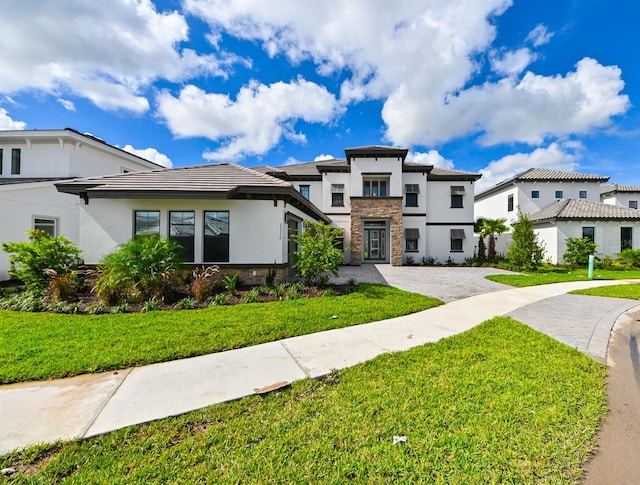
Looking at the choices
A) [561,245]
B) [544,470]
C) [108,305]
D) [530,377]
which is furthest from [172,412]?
[561,245]

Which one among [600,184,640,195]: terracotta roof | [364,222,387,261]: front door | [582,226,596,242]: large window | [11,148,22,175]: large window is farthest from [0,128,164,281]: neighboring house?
[600,184,640,195]: terracotta roof

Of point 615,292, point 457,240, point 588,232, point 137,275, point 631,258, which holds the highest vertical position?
point 588,232

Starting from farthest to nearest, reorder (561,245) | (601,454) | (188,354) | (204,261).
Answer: (561,245), (204,261), (188,354), (601,454)

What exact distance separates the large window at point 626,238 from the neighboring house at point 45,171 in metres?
35.0

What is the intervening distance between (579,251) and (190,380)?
2352cm

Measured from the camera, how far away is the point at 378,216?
61.4 ft

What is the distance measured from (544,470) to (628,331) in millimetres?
5781

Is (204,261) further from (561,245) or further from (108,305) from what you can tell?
(561,245)

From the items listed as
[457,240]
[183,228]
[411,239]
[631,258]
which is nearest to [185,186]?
[183,228]

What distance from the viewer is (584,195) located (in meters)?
24.2

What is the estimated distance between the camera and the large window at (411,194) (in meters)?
20.4

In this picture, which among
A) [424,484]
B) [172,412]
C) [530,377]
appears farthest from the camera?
[530,377]

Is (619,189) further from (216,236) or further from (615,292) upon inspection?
(216,236)

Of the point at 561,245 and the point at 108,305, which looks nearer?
the point at 108,305
